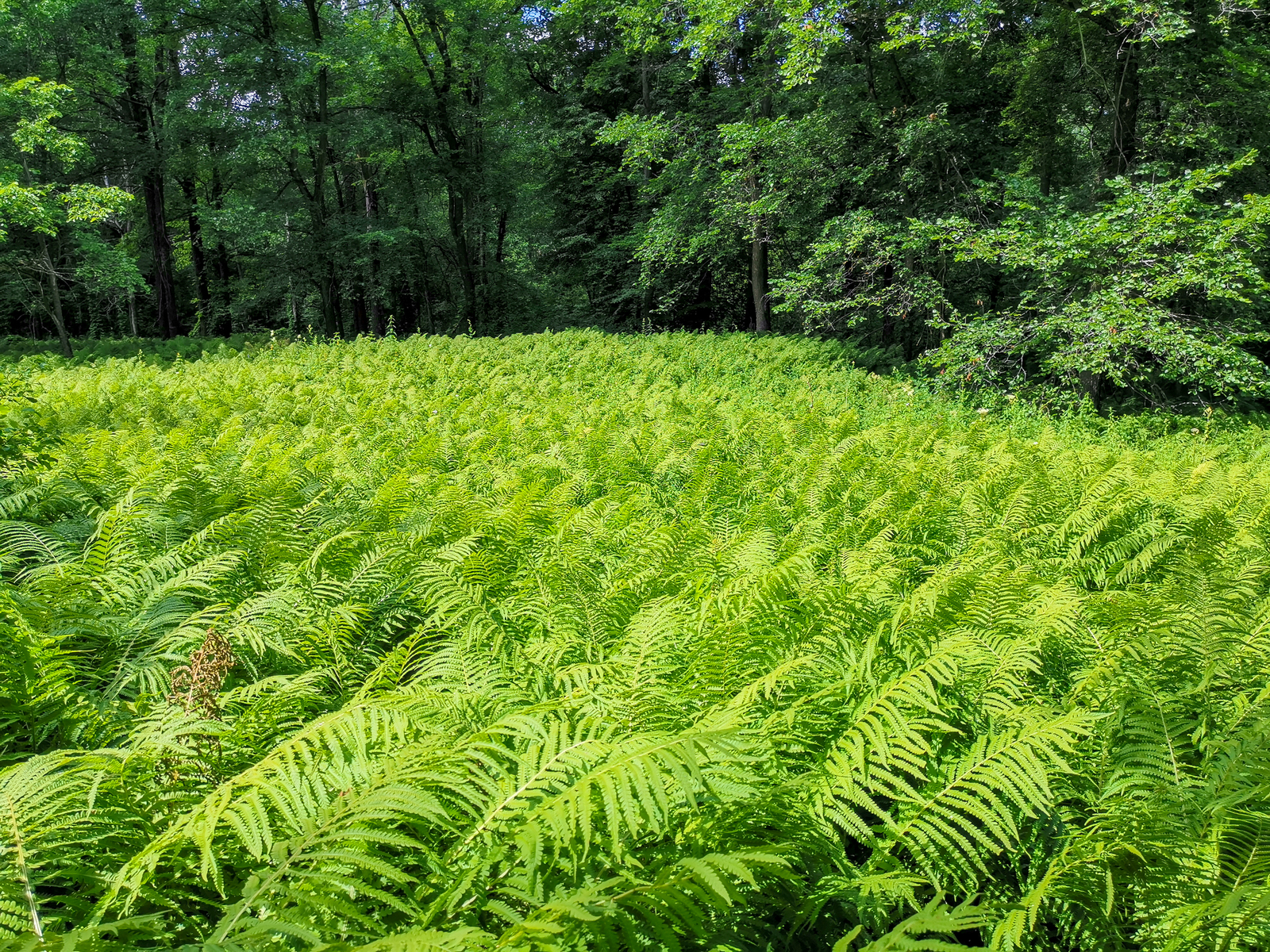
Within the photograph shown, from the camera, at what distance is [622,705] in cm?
Result: 201

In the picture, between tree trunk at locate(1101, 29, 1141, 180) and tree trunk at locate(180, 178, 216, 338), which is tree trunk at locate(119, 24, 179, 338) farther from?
tree trunk at locate(1101, 29, 1141, 180)

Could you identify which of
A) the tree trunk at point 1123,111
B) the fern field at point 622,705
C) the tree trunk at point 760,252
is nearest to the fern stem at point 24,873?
the fern field at point 622,705

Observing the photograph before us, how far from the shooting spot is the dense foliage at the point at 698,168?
384 inches

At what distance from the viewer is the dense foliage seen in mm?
9766

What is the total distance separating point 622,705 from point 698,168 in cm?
1563

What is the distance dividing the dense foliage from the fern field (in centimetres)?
592

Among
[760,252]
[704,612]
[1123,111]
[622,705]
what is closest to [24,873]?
[622,705]

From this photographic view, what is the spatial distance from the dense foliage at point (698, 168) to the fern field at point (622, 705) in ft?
19.4

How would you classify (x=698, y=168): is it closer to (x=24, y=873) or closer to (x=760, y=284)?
(x=760, y=284)

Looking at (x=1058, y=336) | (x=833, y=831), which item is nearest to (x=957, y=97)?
(x=1058, y=336)

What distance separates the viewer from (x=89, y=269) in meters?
15.9

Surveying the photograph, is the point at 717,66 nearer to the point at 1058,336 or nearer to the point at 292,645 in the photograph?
the point at 1058,336

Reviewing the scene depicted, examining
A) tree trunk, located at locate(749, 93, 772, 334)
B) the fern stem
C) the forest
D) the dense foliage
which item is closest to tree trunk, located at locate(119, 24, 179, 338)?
the dense foliage

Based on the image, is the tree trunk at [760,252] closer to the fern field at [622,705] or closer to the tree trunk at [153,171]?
the fern field at [622,705]
